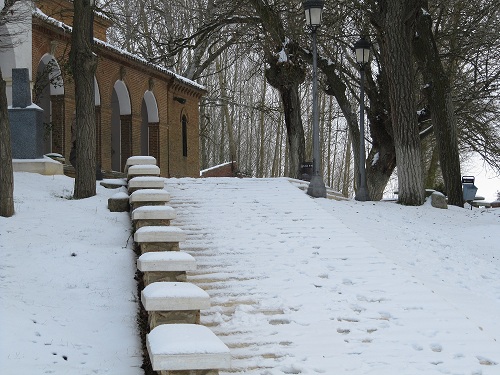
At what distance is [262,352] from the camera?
7.18m

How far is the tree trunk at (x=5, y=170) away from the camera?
1120cm

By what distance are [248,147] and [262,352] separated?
4462cm

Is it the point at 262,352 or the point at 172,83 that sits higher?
the point at 172,83

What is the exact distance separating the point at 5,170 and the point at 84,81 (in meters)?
2.68

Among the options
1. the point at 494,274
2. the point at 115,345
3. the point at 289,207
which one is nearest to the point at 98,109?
the point at 289,207

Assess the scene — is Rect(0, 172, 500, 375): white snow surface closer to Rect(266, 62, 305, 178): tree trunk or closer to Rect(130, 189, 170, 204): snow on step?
Rect(130, 189, 170, 204): snow on step

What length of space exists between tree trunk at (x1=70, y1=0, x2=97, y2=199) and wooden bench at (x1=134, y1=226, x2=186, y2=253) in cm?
455

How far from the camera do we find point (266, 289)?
340 inches

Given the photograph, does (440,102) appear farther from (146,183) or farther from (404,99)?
(146,183)

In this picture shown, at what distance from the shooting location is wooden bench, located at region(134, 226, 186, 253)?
891 cm

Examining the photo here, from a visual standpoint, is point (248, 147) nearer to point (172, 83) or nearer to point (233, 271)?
point (172, 83)

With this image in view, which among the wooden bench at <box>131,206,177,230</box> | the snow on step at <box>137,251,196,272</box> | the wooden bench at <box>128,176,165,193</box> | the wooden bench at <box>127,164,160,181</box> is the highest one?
the wooden bench at <box>127,164,160,181</box>

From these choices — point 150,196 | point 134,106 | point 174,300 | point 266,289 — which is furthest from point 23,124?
point 134,106

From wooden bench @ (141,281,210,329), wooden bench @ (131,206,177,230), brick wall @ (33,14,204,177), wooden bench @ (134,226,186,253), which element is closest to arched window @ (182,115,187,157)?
brick wall @ (33,14,204,177)
